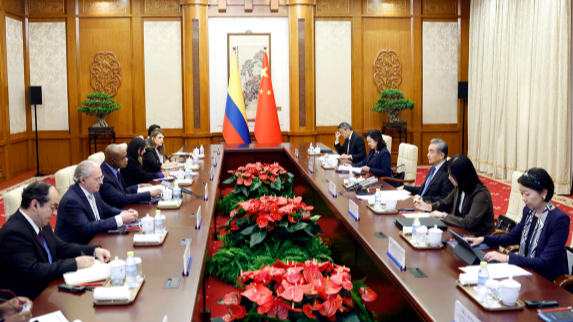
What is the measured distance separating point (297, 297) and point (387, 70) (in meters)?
8.53

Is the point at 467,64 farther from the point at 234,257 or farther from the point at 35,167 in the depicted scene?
the point at 35,167

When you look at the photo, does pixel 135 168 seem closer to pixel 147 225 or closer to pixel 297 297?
pixel 147 225

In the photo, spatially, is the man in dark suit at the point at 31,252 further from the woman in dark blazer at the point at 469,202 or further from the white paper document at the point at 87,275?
the woman in dark blazer at the point at 469,202

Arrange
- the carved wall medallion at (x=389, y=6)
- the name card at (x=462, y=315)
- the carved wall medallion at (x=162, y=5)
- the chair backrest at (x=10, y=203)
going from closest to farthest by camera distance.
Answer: the name card at (x=462, y=315), the chair backrest at (x=10, y=203), the carved wall medallion at (x=162, y=5), the carved wall medallion at (x=389, y=6)

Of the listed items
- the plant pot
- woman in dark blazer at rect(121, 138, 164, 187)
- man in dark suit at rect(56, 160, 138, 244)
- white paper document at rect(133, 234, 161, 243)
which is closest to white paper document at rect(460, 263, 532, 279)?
white paper document at rect(133, 234, 161, 243)

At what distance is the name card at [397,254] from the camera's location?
7.77 feet

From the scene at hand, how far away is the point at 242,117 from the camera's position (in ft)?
30.3

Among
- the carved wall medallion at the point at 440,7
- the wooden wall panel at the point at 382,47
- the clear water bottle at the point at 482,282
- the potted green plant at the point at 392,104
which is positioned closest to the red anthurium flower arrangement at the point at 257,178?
the clear water bottle at the point at 482,282

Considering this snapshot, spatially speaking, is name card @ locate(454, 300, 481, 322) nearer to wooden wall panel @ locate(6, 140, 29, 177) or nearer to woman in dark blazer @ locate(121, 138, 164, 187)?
woman in dark blazer @ locate(121, 138, 164, 187)

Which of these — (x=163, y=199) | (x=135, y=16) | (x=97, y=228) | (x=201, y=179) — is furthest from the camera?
(x=135, y=16)

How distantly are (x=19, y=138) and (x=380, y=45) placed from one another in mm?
6816

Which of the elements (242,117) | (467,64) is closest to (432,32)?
(467,64)

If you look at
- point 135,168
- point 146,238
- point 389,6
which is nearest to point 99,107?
point 135,168

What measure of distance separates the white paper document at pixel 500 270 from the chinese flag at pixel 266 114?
7037 mm
